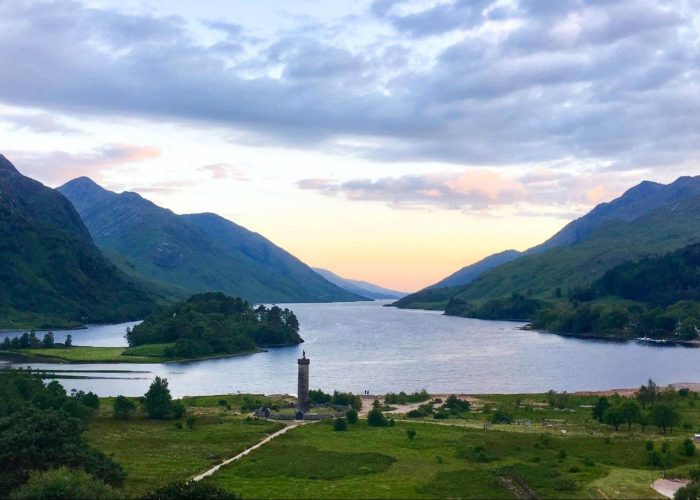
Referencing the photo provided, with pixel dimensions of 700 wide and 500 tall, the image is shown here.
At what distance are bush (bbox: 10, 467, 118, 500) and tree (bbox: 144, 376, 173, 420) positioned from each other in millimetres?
54107

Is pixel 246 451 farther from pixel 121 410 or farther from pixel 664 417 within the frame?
pixel 664 417

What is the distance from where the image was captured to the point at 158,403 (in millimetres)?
110188

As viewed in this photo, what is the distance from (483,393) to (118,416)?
235ft

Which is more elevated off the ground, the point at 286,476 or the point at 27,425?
the point at 27,425

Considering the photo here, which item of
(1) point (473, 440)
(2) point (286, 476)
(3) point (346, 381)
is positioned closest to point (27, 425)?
(2) point (286, 476)

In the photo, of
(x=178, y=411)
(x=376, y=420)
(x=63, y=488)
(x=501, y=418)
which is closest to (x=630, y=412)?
(x=501, y=418)

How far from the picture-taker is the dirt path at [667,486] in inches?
2504

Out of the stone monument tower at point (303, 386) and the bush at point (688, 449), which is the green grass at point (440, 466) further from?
the stone monument tower at point (303, 386)

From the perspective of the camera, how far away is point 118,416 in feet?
362

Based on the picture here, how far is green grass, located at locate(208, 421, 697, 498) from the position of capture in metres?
65.2

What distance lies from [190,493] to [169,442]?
131ft

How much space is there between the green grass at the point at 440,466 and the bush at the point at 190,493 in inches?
353

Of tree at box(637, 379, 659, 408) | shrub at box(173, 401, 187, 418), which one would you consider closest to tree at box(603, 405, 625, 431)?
tree at box(637, 379, 659, 408)

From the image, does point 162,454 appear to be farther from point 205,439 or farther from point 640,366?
point 640,366
